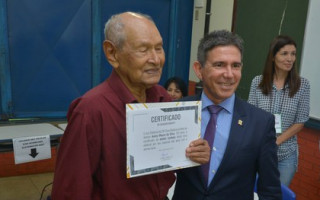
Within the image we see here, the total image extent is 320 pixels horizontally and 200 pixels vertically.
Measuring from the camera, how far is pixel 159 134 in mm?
1161

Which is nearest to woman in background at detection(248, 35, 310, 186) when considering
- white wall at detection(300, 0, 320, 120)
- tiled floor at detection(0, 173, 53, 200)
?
white wall at detection(300, 0, 320, 120)

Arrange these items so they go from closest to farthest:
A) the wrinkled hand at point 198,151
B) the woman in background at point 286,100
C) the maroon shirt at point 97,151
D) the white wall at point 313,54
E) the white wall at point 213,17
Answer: the maroon shirt at point 97,151 → the wrinkled hand at point 198,151 → the woman in background at point 286,100 → the white wall at point 313,54 → the white wall at point 213,17

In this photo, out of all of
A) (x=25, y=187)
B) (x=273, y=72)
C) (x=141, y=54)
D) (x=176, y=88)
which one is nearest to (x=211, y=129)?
(x=141, y=54)

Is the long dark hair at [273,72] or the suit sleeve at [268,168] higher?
the long dark hair at [273,72]

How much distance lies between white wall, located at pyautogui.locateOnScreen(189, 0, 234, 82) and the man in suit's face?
119 inches

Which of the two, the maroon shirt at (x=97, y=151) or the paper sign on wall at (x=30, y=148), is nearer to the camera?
the maroon shirt at (x=97, y=151)

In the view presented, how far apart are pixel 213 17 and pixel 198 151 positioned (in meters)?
3.71

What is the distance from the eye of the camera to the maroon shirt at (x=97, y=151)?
1033mm

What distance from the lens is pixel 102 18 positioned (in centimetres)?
443

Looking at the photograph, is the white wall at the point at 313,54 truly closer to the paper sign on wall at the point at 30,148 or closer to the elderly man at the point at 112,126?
the elderly man at the point at 112,126

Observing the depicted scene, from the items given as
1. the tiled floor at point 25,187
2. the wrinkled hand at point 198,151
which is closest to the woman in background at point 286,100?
the wrinkled hand at point 198,151

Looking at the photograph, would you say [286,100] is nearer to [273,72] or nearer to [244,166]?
[273,72]

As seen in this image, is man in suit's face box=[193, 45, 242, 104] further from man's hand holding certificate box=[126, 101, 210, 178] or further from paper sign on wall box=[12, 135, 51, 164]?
paper sign on wall box=[12, 135, 51, 164]

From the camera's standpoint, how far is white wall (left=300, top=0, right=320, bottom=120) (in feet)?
10.1
